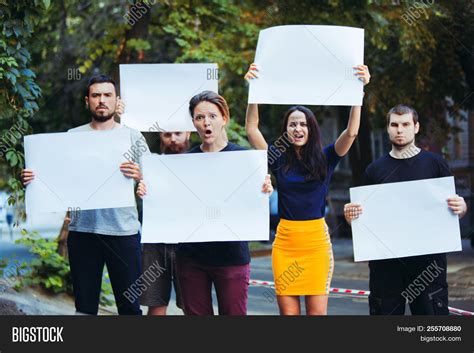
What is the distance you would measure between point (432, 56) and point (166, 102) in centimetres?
989

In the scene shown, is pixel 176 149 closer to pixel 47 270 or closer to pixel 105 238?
pixel 105 238

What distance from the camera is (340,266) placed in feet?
57.0

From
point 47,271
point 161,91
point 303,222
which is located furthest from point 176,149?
point 47,271

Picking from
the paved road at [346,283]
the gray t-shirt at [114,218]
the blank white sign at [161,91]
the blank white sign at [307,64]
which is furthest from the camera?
the paved road at [346,283]

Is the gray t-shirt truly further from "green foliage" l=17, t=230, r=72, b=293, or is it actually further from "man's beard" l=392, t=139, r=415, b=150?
"green foliage" l=17, t=230, r=72, b=293

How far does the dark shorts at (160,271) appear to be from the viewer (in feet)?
21.1

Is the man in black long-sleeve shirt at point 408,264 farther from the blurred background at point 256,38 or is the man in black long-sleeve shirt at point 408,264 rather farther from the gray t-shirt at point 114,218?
the blurred background at point 256,38

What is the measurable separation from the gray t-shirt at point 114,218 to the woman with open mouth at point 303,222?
1.00 metres

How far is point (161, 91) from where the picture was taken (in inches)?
268

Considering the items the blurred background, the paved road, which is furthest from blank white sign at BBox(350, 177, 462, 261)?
the blurred background

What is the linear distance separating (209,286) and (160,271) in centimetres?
75

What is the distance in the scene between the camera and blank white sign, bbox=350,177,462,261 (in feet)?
19.3

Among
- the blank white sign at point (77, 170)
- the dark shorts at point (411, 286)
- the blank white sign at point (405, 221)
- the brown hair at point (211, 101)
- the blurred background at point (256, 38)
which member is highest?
the blurred background at point (256, 38)

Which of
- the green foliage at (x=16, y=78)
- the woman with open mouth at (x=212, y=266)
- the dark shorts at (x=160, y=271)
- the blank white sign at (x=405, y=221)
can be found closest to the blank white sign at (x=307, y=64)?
the woman with open mouth at (x=212, y=266)
